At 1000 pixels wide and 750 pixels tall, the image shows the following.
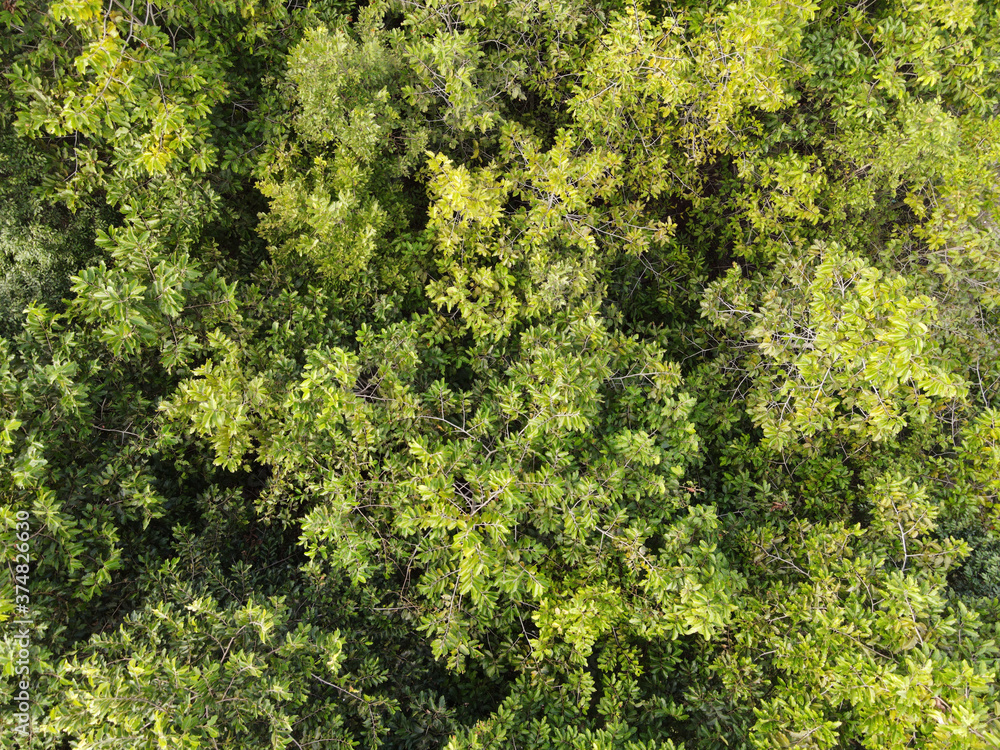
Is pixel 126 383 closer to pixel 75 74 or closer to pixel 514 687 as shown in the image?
pixel 75 74

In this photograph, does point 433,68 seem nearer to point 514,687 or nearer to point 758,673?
point 514,687

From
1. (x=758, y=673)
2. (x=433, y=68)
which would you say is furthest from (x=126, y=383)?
(x=758, y=673)

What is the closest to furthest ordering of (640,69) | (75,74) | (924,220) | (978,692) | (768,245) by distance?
(978,692) → (75,74) → (640,69) → (768,245) → (924,220)

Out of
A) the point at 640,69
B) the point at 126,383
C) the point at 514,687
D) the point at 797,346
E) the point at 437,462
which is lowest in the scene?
the point at 514,687

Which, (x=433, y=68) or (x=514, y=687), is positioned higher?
(x=433, y=68)

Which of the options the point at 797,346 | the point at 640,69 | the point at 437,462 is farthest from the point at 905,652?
the point at 640,69

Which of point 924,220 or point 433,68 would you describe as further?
point 924,220

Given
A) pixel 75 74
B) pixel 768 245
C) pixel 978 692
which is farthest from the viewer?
pixel 768 245
